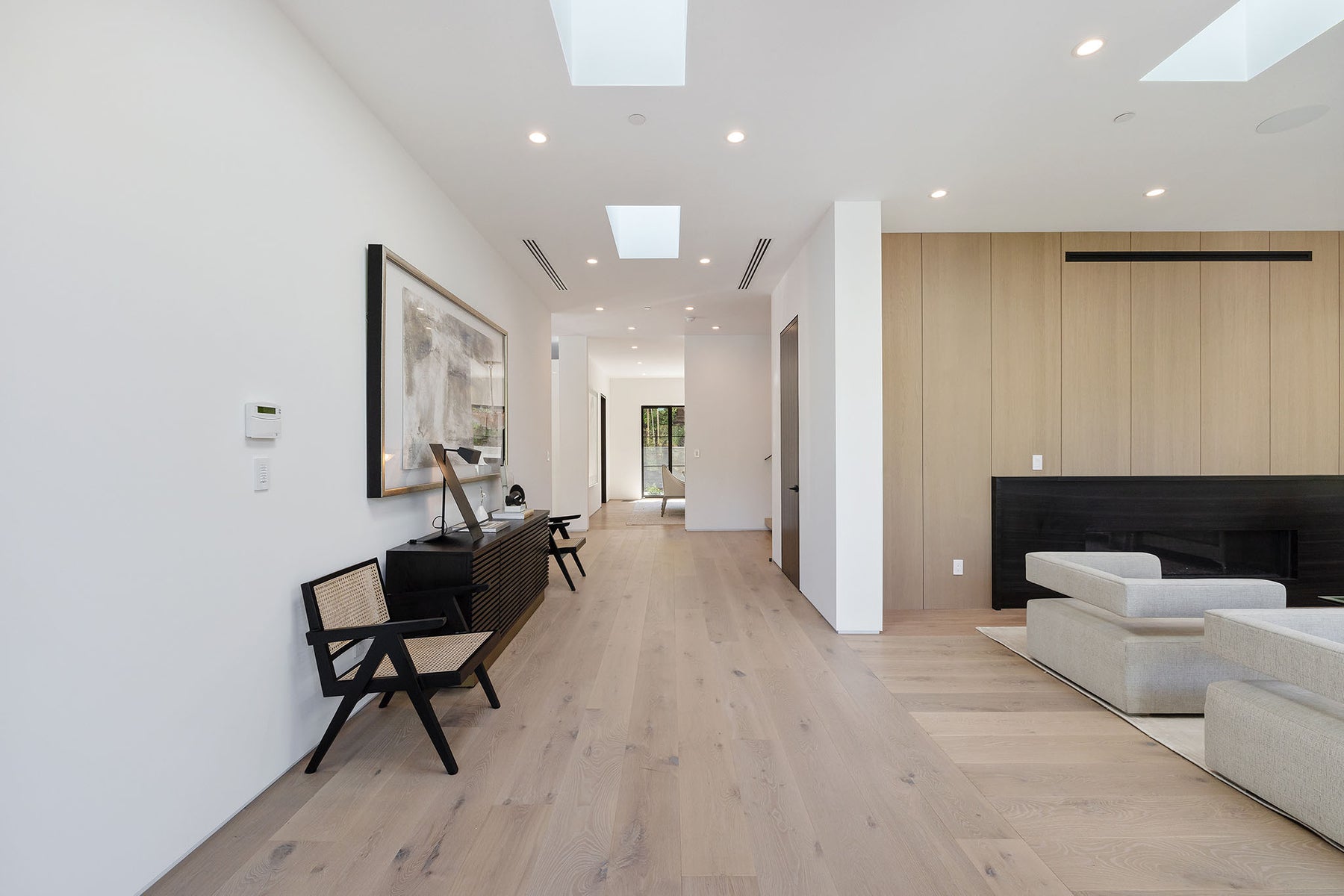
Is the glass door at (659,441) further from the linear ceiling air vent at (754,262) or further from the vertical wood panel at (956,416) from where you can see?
the vertical wood panel at (956,416)

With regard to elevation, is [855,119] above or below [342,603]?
above

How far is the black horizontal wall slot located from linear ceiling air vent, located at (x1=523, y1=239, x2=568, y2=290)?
4097 mm

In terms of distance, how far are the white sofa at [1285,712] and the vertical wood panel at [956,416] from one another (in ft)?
7.25

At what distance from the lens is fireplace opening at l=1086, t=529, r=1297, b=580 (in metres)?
4.32

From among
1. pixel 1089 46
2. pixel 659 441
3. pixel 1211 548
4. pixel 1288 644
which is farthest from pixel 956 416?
pixel 659 441

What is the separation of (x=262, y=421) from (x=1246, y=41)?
4.34 m

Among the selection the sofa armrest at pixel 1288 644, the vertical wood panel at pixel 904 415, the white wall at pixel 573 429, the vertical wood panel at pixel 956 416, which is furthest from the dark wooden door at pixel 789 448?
the white wall at pixel 573 429

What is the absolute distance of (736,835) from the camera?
1.79 metres

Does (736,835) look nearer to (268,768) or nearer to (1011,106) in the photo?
(268,768)

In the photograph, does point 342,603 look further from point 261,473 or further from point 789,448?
point 789,448

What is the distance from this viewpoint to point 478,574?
→ 9.74 ft

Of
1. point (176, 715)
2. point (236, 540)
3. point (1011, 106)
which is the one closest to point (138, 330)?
point (236, 540)

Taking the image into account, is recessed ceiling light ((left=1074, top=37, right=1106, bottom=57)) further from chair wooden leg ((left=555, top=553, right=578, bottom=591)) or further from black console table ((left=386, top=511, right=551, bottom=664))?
chair wooden leg ((left=555, top=553, right=578, bottom=591))

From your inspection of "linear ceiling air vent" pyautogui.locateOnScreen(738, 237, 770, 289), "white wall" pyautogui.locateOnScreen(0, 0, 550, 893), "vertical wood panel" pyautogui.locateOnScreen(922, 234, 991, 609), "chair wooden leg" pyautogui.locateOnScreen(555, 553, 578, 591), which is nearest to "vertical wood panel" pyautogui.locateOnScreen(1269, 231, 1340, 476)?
"vertical wood panel" pyautogui.locateOnScreen(922, 234, 991, 609)
